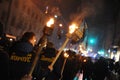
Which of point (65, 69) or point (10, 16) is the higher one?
point (10, 16)

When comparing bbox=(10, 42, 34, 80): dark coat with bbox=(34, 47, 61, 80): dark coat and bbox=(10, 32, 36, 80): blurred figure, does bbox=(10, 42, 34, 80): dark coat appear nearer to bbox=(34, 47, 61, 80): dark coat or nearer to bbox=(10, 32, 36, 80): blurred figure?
bbox=(10, 32, 36, 80): blurred figure

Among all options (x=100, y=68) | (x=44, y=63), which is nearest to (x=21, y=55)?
(x=44, y=63)

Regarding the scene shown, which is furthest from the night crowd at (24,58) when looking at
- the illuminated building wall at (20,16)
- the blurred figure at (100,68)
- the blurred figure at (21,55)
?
the illuminated building wall at (20,16)

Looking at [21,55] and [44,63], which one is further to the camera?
[44,63]

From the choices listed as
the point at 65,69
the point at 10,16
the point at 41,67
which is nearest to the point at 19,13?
the point at 10,16

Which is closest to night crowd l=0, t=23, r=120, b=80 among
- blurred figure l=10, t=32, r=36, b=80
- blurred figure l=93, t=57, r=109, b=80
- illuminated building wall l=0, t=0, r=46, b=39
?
blurred figure l=10, t=32, r=36, b=80

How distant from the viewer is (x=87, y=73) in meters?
13.7

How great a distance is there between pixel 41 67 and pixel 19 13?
136ft

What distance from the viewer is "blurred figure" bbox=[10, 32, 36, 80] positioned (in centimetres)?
487

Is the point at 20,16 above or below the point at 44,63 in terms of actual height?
above

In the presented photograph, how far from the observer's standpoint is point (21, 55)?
499 cm

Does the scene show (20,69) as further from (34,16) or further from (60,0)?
(60,0)

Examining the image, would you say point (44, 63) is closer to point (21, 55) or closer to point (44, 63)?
point (44, 63)

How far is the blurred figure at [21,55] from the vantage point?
16.0ft
